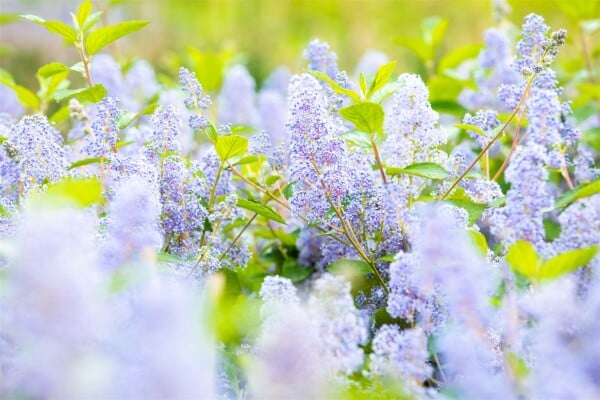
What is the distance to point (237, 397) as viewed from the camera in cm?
154

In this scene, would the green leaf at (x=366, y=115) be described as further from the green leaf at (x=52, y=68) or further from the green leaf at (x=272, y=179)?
the green leaf at (x=52, y=68)

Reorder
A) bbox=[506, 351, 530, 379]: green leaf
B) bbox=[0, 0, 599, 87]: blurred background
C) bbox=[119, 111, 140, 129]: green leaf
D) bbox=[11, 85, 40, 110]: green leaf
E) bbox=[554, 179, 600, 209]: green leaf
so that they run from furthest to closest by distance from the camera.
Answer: bbox=[0, 0, 599, 87]: blurred background
bbox=[11, 85, 40, 110]: green leaf
bbox=[119, 111, 140, 129]: green leaf
bbox=[554, 179, 600, 209]: green leaf
bbox=[506, 351, 530, 379]: green leaf

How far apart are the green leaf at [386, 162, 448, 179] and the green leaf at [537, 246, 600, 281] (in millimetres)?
448

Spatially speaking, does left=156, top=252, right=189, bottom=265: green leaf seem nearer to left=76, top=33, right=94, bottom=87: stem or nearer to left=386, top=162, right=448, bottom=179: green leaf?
left=386, top=162, right=448, bottom=179: green leaf

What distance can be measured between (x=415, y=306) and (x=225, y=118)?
258cm

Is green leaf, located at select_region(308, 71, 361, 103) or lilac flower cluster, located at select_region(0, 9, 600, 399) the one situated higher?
green leaf, located at select_region(308, 71, 361, 103)

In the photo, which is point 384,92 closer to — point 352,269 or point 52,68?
point 352,269

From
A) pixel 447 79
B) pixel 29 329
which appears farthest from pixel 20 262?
pixel 447 79

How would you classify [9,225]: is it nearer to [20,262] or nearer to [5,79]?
[20,262]

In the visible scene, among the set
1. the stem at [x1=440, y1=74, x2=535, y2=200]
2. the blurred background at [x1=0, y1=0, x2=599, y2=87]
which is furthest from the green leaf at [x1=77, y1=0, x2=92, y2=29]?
the blurred background at [x1=0, y1=0, x2=599, y2=87]

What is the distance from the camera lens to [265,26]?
37.3ft

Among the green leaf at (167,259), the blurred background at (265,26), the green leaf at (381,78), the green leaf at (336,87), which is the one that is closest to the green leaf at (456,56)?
the green leaf at (381,78)

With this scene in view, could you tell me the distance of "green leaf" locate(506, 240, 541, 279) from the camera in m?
1.34

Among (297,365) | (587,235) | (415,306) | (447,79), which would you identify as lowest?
(297,365)
